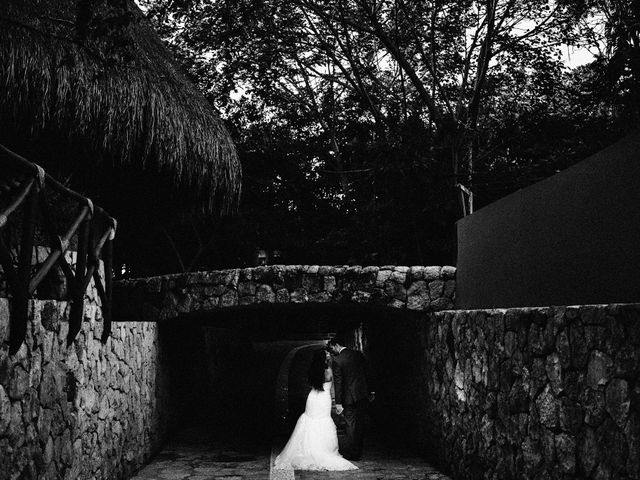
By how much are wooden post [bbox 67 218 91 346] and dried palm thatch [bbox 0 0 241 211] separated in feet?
3.74

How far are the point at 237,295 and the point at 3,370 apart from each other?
5.68 m

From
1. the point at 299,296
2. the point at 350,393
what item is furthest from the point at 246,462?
the point at 299,296

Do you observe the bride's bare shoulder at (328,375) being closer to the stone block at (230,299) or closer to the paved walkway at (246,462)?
the paved walkway at (246,462)

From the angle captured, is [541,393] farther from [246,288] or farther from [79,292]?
[246,288]

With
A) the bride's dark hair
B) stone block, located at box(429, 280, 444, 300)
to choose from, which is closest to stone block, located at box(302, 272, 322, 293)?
the bride's dark hair

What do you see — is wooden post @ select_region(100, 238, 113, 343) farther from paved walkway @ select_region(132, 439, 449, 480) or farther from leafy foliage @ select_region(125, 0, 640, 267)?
leafy foliage @ select_region(125, 0, 640, 267)

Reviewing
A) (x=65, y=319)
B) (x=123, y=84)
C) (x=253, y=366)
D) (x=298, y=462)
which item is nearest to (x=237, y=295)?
(x=298, y=462)

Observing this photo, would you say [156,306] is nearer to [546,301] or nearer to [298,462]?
[298,462]

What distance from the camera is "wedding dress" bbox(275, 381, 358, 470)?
27.3 ft

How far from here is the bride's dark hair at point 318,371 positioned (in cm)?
896

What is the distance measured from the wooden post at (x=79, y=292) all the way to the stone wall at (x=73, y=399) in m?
0.06

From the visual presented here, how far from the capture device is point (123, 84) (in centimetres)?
780

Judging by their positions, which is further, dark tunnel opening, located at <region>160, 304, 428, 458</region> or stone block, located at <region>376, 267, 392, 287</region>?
dark tunnel opening, located at <region>160, 304, 428, 458</region>

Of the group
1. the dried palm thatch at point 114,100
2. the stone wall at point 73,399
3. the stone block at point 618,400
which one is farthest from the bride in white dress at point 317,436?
the stone block at point 618,400
